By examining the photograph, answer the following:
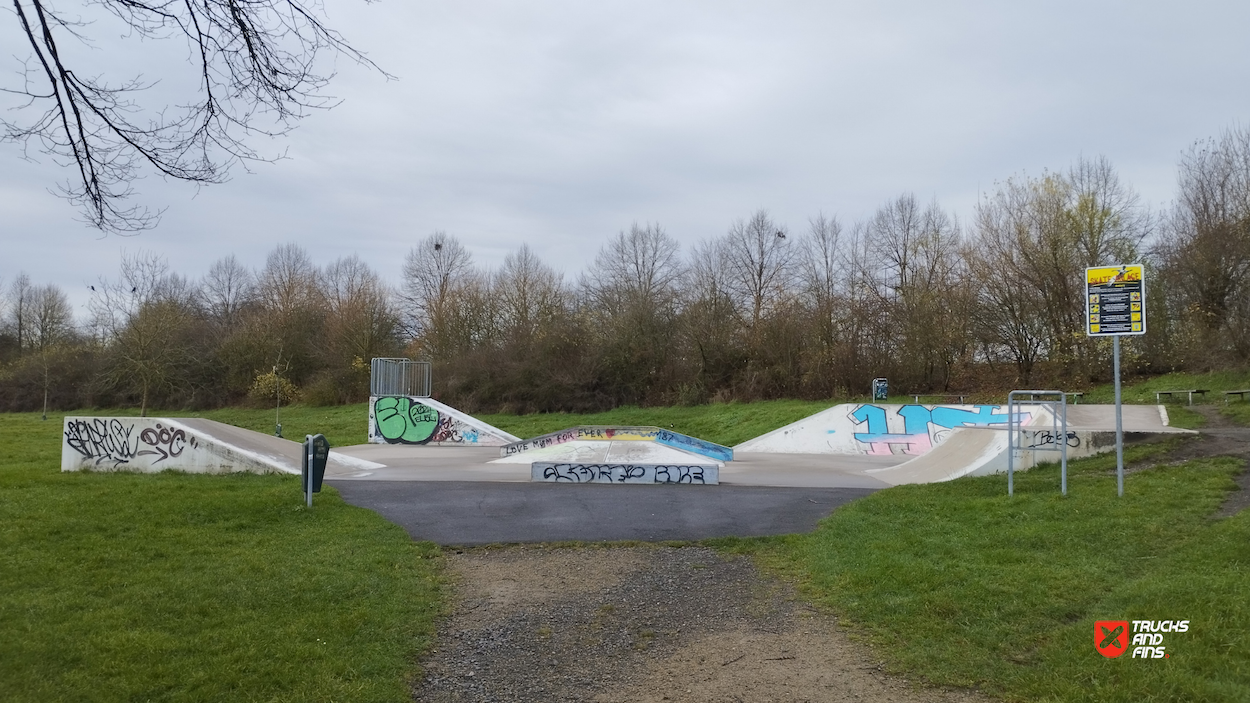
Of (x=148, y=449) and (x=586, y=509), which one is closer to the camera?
(x=586, y=509)

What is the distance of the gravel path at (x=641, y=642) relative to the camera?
3965mm

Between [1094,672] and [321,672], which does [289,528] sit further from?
[1094,672]

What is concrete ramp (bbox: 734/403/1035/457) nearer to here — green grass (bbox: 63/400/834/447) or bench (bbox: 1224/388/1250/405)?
green grass (bbox: 63/400/834/447)

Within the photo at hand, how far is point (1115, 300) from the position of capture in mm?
8406

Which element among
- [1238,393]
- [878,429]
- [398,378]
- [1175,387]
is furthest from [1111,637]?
[1175,387]

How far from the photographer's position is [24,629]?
447cm

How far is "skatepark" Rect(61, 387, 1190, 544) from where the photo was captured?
30.5 ft

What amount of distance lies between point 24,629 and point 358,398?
34.4 metres

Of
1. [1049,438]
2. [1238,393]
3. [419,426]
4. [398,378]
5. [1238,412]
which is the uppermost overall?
[398,378]

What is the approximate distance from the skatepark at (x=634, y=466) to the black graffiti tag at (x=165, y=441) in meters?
0.02

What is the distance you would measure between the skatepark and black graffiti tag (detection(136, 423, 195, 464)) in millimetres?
A: 17

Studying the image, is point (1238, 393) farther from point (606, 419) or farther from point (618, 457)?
point (606, 419)

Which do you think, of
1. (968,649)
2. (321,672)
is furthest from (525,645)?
(968,649)

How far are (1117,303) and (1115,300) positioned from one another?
40 mm
